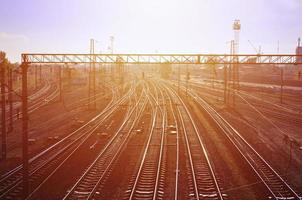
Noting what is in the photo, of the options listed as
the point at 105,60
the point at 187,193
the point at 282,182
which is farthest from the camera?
the point at 105,60

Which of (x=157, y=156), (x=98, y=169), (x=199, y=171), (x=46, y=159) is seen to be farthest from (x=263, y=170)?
(x=46, y=159)

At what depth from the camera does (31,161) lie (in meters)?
17.7

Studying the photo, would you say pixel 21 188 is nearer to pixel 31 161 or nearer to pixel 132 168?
pixel 31 161

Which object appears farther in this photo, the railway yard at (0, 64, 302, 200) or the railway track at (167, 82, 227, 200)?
the railway yard at (0, 64, 302, 200)

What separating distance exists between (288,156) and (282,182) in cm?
504

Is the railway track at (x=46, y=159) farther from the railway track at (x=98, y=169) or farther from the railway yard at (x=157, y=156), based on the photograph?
the railway track at (x=98, y=169)

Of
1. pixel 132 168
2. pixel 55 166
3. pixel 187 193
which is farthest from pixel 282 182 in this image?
pixel 55 166

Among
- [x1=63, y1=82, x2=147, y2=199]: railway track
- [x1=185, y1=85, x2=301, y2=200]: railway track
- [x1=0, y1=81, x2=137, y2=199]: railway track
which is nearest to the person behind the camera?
[x1=63, y1=82, x2=147, y2=199]: railway track

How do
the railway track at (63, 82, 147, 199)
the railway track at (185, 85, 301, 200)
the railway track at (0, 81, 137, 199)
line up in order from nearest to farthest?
the railway track at (63, 82, 147, 199), the railway track at (185, 85, 301, 200), the railway track at (0, 81, 137, 199)

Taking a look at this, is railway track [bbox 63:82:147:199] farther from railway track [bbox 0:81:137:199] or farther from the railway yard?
railway track [bbox 0:81:137:199]

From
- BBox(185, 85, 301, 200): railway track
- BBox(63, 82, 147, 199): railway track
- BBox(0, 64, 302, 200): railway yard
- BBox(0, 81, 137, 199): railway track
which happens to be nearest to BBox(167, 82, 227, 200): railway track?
BBox(0, 64, 302, 200): railway yard

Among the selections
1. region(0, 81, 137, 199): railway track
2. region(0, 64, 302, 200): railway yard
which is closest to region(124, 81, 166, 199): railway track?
region(0, 64, 302, 200): railway yard

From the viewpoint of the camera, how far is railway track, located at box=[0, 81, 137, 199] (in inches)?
545

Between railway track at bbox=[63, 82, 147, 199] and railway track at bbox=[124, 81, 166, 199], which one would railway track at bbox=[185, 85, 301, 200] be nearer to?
railway track at bbox=[124, 81, 166, 199]
